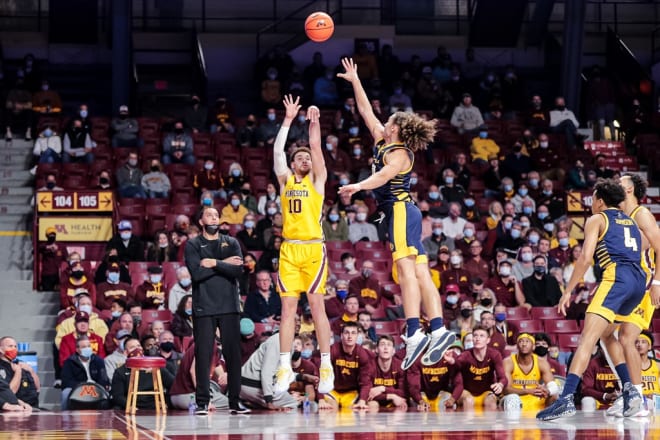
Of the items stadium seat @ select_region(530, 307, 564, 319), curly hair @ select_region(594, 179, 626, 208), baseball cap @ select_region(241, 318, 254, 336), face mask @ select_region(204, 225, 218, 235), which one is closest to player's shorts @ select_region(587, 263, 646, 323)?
curly hair @ select_region(594, 179, 626, 208)

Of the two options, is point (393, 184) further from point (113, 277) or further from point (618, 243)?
point (113, 277)

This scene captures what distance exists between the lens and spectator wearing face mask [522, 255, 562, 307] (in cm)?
1822

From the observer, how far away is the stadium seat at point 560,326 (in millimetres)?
17328

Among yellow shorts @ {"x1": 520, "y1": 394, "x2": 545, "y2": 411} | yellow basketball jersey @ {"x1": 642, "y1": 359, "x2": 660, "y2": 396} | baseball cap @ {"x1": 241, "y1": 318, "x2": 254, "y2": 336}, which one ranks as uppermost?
baseball cap @ {"x1": 241, "y1": 318, "x2": 254, "y2": 336}

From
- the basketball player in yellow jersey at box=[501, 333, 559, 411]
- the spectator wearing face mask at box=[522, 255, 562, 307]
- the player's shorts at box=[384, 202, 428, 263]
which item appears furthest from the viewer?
the spectator wearing face mask at box=[522, 255, 562, 307]

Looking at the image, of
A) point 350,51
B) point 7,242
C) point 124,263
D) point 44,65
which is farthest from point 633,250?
point 44,65

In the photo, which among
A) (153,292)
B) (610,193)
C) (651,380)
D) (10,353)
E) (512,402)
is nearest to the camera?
(610,193)

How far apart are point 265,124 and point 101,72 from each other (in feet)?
24.0

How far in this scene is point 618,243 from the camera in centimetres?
1023

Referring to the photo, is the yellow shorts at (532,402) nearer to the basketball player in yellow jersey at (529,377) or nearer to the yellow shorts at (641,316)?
the basketball player in yellow jersey at (529,377)

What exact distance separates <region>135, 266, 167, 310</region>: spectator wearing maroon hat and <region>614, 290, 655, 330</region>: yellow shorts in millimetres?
8623

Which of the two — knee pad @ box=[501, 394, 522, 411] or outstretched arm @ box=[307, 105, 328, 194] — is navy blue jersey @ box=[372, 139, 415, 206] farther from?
knee pad @ box=[501, 394, 522, 411]

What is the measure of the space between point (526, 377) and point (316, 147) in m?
5.36

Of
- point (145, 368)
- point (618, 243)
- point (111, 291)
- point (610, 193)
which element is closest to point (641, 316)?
point (618, 243)
